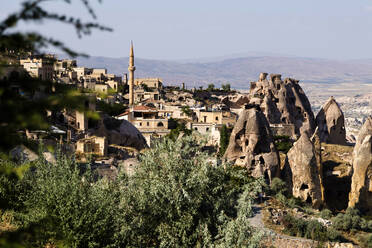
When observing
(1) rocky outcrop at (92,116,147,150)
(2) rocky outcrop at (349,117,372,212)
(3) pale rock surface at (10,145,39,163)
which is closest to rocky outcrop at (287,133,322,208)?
(2) rocky outcrop at (349,117,372,212)

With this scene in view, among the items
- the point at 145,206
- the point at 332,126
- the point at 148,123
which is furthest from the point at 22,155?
the point at 332,126

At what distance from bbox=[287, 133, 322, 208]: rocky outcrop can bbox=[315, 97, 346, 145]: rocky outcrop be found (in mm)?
25958

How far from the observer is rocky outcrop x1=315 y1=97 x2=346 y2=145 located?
60.2m

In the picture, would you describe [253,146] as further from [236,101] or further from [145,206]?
[236,101]

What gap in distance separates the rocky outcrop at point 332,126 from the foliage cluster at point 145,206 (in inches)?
1837

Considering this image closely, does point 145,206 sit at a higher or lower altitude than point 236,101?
higher

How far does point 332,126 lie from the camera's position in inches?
2392

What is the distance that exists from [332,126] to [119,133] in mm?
27190

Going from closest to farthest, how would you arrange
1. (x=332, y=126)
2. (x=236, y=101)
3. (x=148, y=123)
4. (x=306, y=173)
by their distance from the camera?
(x=306, y=173) → (x=148, y=123) → (x=332, y=126) → (x=236, y=101)

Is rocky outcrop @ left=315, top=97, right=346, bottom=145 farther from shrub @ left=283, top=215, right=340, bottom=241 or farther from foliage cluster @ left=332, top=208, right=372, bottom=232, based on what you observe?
shrub @ left=283, top=215, right=340, bottom=241

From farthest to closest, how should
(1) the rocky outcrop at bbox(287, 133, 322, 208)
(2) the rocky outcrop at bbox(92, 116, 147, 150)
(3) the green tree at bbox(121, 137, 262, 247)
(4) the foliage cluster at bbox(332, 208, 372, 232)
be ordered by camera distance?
(2) the rocky outcrop at bbox(92, 116, 147, 150) < (1) the rocky outcrop at bbox(287, 133, 322, 208) < (4) the foliage cluster at bbox(332, 208, 372, 232) < (3) the green tree at bbox(121, 137, 262, 247)

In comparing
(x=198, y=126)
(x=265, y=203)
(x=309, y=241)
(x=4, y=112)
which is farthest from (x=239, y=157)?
(x=4, y=112)

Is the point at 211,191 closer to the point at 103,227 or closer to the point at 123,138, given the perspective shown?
the point at 103,227

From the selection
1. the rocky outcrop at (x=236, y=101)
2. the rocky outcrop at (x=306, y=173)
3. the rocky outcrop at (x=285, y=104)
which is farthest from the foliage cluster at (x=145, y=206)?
the rocky outcrop at (x=236, y=101)
